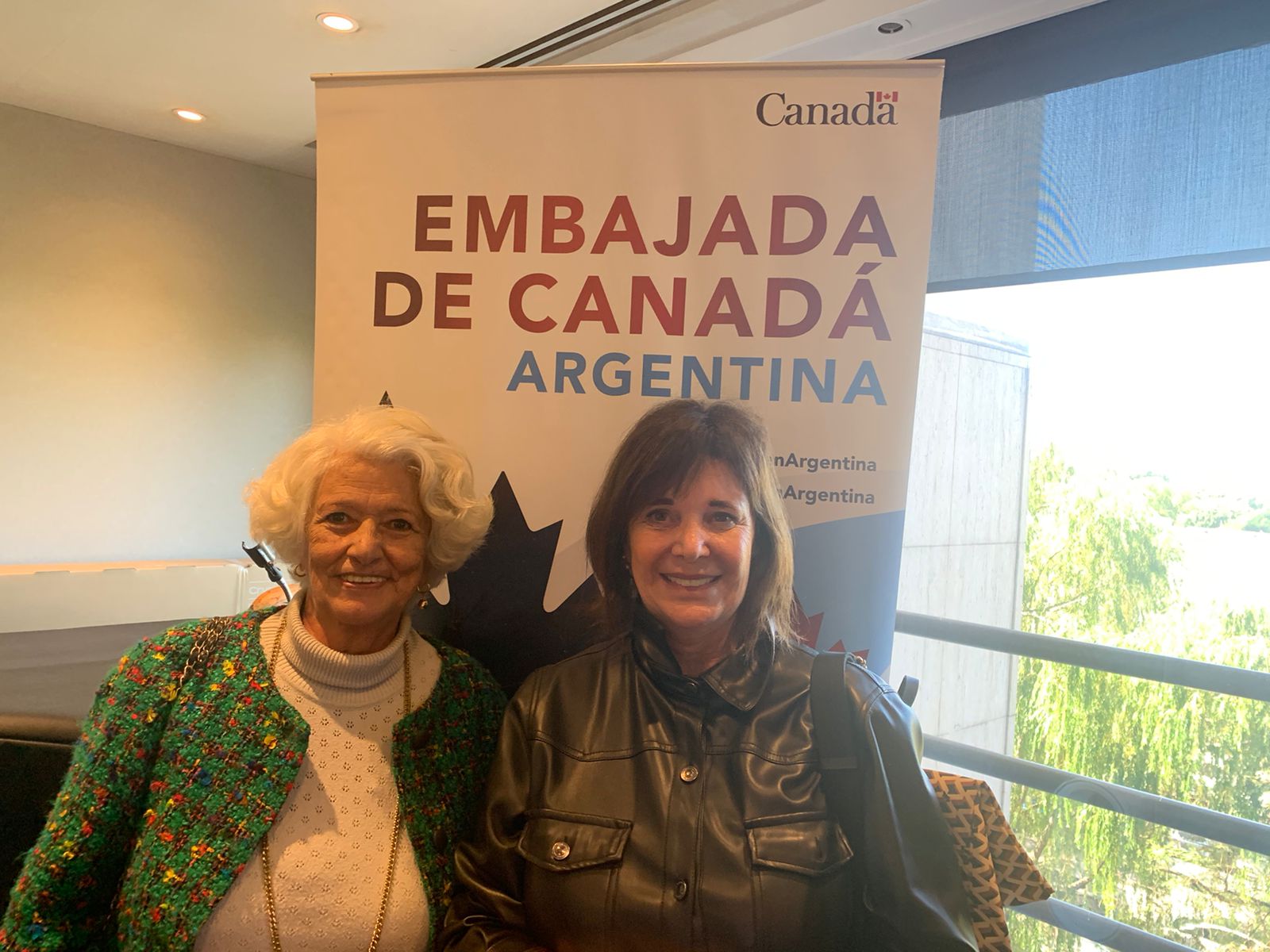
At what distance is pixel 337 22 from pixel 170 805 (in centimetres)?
274

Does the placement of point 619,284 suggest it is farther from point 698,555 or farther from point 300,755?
point 300,755

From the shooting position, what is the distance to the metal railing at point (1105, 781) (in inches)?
96.7

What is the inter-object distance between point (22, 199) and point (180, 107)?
0.90 m

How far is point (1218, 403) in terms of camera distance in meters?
2.50

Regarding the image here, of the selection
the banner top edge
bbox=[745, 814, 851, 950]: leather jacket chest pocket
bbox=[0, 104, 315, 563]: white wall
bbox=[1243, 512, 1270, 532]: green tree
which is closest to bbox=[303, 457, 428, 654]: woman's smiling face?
bbox=[745, 814, 851, 950]: leather jacket chest pocket

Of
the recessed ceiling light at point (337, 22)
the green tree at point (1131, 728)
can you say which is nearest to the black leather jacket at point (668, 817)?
the green tree at point (1131, 728)

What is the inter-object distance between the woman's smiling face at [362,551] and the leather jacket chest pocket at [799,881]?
2.27 feet

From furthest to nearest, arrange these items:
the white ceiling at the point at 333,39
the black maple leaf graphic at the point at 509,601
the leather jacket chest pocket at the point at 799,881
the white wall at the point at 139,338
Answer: the white wall at the point at 139,338 → the white ceiling at the point at 333,39 → the black maple leaf graphic at the point at 509,601 → the leather jacket chest pocket at the point at 799,881

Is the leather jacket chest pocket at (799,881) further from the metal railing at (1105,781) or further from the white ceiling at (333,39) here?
the white ceiling at (333,39)

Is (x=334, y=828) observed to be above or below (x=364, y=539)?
below

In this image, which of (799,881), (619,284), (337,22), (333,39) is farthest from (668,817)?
(333,39)

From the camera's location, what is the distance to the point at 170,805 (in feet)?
4.56

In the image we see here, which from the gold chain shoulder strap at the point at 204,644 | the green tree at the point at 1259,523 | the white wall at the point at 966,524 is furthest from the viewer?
the white wall at the point at 966,524

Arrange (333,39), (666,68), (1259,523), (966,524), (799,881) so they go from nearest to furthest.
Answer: (799,881), (666,68), (1259,523), (966,524), (333,39)
